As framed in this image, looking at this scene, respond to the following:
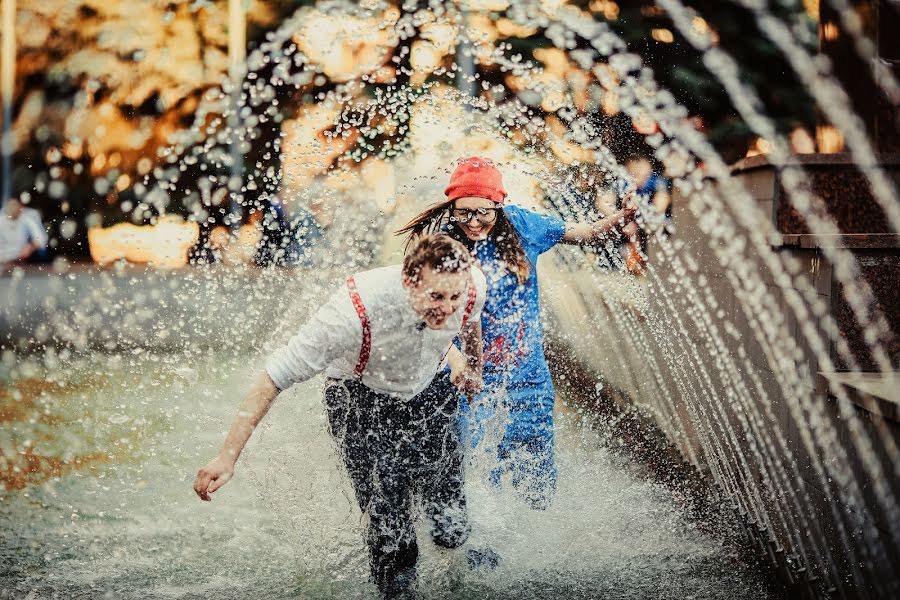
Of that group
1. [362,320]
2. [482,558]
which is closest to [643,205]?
[482,558]

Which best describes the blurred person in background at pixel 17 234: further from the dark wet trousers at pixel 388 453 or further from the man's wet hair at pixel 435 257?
the man's wet hair at pixel 435 257

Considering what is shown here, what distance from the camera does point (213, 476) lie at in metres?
3.42

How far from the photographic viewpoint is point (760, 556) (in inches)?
178

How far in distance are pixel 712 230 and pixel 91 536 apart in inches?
146

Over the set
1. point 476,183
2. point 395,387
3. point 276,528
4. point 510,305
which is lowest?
point 276,528

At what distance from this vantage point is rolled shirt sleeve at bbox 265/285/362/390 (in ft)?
11.8

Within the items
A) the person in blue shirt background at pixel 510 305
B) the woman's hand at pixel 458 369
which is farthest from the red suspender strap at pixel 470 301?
the person in blue shirt background at pixel 510 305

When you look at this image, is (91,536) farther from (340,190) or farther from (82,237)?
(82,237)

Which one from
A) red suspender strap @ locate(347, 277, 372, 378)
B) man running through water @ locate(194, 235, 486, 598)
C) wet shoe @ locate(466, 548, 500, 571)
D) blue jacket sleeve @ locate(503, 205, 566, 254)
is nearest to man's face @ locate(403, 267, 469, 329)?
man running through water @ locate(194, 235, 486, 598)

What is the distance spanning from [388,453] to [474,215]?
1300mm

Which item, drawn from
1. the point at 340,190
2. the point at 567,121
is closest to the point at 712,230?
the point at 567,121

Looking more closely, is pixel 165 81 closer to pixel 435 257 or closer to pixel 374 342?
pixel 374 342

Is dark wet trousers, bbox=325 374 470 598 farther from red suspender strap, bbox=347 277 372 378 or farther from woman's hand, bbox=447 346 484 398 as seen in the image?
red suspender strap, bbox=347 277 372 378

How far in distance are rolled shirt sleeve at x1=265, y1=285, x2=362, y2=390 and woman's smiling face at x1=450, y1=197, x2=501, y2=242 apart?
1.18 metres
